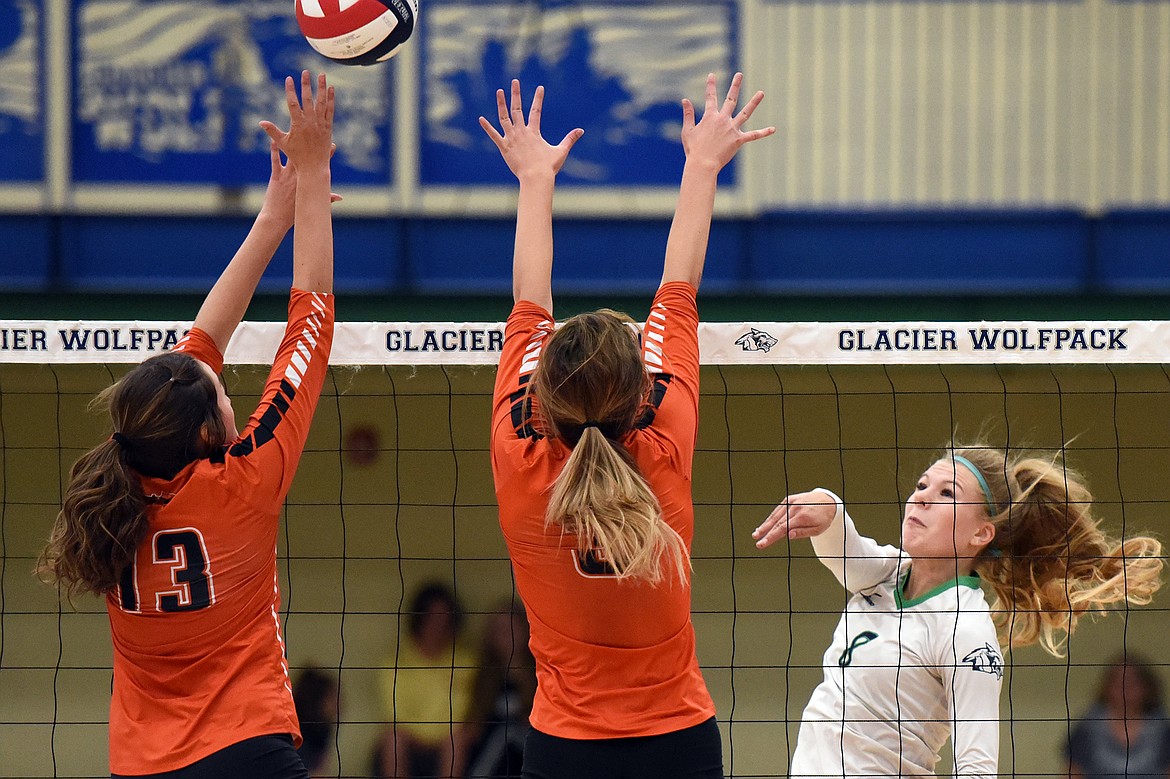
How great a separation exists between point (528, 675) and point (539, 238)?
4920 millimetres

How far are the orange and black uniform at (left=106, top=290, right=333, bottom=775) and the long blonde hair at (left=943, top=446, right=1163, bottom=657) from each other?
212 centimetres

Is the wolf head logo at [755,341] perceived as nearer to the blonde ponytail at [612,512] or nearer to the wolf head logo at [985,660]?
the wolf head logo at [985,660]

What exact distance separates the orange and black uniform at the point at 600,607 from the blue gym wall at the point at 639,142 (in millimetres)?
4378

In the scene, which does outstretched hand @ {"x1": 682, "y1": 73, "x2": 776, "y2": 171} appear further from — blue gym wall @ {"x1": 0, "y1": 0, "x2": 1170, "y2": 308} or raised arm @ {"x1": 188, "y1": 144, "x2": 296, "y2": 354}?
blue gym wall @ {"x1": 0, "y1": 0, "x2": 1170, "y2": 308}

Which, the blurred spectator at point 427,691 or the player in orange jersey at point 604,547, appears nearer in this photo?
the player in orange jersey at point 604,547

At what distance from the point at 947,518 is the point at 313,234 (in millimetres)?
1908

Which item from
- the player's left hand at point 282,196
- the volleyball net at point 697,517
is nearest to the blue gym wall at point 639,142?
the volleyball net at point 697,517

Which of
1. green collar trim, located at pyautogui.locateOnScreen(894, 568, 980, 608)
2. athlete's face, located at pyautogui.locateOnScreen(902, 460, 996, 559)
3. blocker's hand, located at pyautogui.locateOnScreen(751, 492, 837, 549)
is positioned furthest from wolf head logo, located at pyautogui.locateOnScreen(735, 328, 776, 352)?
green collar trim, located at pyautogui.locateOnScreen(894, 568, 980, 608)

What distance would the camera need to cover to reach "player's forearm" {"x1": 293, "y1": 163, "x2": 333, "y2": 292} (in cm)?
276

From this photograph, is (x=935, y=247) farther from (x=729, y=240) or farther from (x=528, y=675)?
(x=528, y=675)

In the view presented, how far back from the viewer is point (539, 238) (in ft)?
8.77

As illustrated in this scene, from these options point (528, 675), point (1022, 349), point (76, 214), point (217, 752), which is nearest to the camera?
point (217, 752)

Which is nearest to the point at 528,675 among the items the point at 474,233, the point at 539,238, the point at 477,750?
the point at 477,750

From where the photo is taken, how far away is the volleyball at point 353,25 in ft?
11.8
